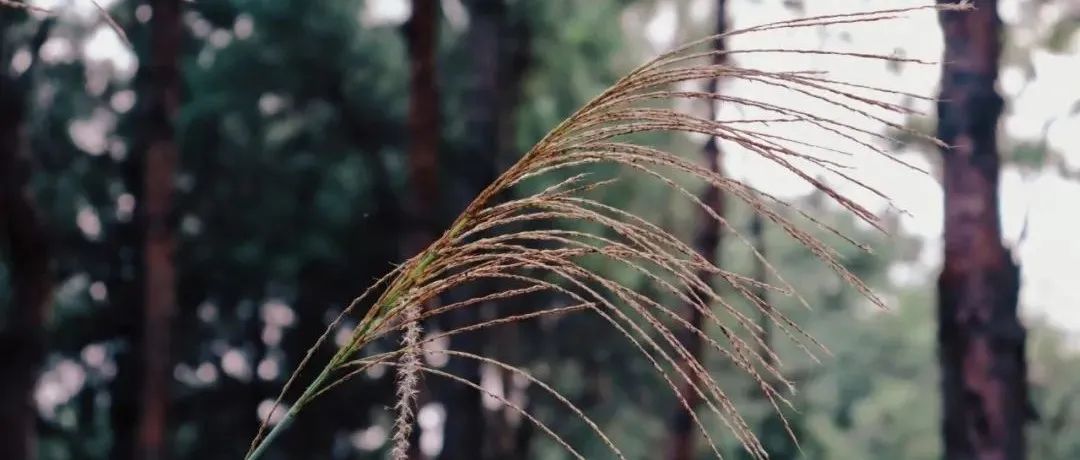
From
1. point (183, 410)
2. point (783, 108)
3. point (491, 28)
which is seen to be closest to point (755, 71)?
point (783, 108)

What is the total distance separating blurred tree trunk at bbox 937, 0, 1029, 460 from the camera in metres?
5.18

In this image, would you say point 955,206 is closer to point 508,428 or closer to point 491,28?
point 491,28

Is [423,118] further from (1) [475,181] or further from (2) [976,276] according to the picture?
(2) [976,276]

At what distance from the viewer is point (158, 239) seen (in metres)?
10.1

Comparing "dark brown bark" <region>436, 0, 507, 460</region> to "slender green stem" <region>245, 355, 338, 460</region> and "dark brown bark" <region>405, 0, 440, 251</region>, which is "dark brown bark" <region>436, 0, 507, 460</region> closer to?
"dark brown bark" <region>405, 0, 440, 251</region>

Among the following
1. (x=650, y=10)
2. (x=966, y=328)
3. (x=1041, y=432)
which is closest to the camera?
(x=966, y=328)

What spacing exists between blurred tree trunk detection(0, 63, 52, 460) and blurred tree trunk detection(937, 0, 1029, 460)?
20.0ft

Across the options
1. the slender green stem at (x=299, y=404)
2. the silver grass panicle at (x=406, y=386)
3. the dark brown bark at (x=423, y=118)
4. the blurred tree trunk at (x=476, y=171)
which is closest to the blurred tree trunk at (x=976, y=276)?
the dark brown bark at (x=423, y=118)

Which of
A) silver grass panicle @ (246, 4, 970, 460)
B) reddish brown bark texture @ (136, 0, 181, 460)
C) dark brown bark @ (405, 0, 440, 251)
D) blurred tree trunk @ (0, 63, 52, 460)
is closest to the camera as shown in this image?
silver grass panicle @ (246, 4, 970, 460)

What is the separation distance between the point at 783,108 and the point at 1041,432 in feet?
60.7

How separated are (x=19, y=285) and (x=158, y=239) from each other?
1.55 meters

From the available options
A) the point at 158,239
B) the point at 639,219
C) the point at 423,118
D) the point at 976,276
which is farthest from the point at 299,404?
the point at 158,239

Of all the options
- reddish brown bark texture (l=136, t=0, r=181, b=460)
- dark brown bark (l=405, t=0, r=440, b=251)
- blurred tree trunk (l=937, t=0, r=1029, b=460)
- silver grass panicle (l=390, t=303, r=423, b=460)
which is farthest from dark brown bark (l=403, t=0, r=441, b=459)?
silver grass panicle (l=390, t=303, r=423, b=460)

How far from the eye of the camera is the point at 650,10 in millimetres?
13125
